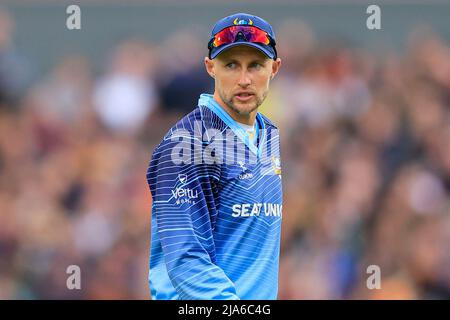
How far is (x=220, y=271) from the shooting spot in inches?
141

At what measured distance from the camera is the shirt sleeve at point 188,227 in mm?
Result: 3557

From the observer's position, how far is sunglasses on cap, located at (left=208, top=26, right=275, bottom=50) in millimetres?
3719

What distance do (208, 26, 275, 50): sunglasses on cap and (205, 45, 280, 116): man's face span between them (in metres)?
0.05

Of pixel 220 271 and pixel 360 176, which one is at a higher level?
pixel 360 176

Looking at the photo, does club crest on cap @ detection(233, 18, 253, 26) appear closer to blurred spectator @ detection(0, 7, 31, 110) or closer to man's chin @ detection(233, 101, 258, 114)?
man's chin @ detection(233, 101, 258, 114)

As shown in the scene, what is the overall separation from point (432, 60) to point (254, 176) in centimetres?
613

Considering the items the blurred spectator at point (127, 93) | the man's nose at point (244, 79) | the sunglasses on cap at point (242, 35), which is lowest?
the man's nose at point (244, 79)

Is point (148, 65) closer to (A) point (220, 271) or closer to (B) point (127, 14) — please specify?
(B) point (127, 14)

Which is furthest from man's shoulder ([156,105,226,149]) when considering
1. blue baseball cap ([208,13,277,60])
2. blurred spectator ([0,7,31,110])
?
blurred spectator ([0,7,31,110])

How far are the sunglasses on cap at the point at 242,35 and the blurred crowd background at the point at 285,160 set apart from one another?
14.8 feet

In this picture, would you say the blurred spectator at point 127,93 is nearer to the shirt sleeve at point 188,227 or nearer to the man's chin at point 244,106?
the man's chin at point 244,106

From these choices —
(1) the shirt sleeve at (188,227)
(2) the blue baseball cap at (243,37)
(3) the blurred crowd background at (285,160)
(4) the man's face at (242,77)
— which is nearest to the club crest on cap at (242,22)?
(2) the blue baseball cap at (243,37)

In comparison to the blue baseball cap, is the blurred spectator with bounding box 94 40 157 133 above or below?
above
